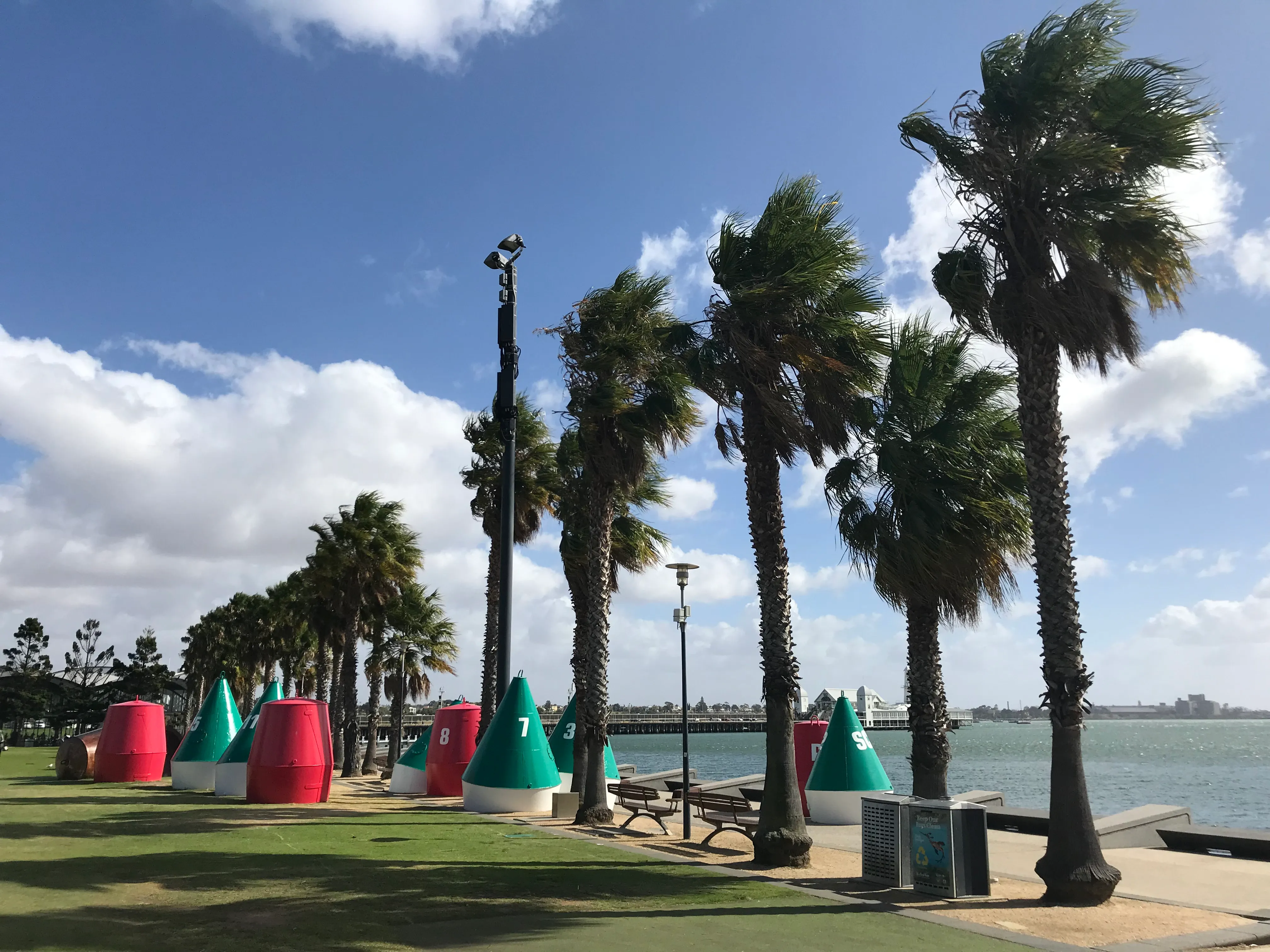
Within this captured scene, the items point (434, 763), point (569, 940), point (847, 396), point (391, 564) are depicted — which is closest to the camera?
point (569, 940)

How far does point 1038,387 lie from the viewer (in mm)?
11477

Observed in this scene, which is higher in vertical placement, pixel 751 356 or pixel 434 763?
pixel 751 356

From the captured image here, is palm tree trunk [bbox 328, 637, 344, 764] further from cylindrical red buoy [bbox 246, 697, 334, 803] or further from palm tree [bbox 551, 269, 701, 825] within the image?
palm tree [bbox 551, 269, 701, 825]

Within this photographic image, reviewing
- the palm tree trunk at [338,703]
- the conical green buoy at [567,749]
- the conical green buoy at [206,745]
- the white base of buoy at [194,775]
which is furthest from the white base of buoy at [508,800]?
the palm tree trunk at [338,703]

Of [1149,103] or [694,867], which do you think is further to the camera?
[694,867]

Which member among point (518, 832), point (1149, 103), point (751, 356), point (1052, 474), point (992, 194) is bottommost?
point (518, 832)

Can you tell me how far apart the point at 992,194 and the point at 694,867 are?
394 inches

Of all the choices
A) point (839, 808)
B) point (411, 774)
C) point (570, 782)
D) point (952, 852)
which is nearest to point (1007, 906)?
point (952, 852)

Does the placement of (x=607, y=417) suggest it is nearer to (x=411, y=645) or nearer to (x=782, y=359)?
(x=782, y=359)

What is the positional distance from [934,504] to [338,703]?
1154 inches

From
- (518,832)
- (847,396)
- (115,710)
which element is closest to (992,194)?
(847,396)

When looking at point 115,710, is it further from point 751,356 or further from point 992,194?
point 992,194

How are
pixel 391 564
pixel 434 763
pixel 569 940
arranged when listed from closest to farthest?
pixel 569 940
pixel 434 763
pixel 391 564

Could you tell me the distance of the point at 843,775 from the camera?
18.6m
